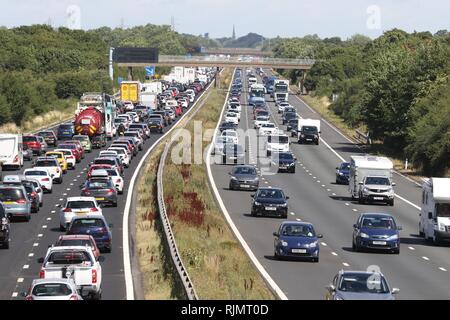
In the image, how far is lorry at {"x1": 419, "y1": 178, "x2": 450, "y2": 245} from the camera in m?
44.8

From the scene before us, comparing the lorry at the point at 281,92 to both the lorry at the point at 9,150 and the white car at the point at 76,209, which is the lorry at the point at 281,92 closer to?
the lorry at the point at 9,150

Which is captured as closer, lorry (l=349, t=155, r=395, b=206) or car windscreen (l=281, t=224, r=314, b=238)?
car windscreen (l=281, t=224, r=314, b=238)

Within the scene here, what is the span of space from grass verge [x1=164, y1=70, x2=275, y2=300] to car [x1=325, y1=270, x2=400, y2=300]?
2.79 meters

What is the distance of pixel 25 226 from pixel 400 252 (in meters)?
13.8

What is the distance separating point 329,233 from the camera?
48000 mm

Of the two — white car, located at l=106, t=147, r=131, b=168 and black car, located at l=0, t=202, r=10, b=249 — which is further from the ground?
black car, located at l=0, t=202, r=10, b=249

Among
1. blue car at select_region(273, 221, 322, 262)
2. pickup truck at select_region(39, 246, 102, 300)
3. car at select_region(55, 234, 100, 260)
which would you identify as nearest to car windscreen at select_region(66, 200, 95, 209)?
blue car at select_region(273, 221, 322, 262)

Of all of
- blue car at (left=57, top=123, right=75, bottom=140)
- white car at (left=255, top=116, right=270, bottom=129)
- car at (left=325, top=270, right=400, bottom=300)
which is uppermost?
car at (left=325, top=270, right=400, bottom=300)

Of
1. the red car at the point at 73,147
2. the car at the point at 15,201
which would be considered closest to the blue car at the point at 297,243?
the car at the point at 15,201

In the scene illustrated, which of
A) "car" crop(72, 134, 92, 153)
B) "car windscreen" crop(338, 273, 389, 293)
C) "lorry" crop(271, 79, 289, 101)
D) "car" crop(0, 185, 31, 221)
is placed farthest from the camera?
"lorry" crop(271, 79, 289, 101)

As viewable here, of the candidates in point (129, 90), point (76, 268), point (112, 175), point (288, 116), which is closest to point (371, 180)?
point (112, 175)

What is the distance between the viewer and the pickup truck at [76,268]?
29.1 meters

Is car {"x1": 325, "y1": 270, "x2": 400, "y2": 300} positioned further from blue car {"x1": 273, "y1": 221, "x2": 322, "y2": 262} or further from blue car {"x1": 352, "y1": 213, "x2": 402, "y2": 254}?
blue car {"x1": 352, "y1": 213, "x2": 402, "y2": 254}

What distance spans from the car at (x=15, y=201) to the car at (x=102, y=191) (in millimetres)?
4168
